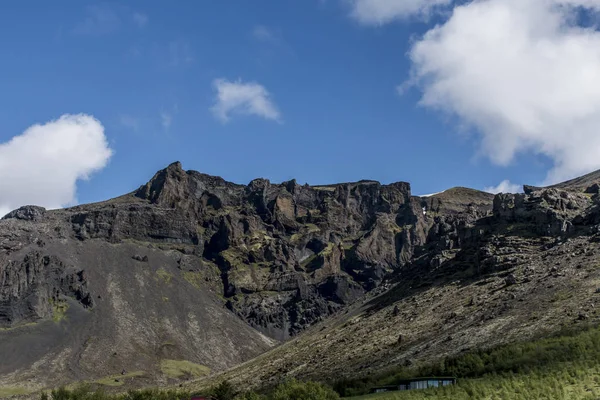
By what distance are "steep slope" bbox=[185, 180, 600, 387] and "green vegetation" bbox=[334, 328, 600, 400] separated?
33.1 ft

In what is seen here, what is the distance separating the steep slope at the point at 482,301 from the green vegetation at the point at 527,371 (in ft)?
33.1

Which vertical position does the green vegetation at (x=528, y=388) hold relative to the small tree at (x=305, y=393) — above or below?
below

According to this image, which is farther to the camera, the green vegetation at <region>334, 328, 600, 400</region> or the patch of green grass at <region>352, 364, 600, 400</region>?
the green vegetation at <region>334, 328, 600, 400</region>

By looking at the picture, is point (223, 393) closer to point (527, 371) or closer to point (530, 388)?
point (527, 371)

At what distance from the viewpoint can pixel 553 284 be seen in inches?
4808

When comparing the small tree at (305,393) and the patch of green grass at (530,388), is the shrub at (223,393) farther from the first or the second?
A: the patch of green grass at (530,388)

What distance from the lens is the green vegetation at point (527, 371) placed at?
62.4m

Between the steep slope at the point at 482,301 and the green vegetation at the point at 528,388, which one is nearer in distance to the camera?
the green vegetation at the point at 528,388

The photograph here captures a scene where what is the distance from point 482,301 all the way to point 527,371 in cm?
6402

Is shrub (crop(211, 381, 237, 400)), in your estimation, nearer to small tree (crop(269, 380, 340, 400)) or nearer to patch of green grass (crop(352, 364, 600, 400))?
small tree (crop(269, 380, 340, 400))

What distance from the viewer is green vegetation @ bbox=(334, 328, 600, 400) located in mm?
A: 62406

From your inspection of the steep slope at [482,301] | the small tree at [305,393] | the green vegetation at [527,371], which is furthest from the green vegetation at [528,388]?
the steep slope at [482,301]

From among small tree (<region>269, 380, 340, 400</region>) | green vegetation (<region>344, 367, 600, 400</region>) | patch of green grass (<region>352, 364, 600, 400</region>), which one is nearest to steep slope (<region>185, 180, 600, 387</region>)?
patch of green grass (<region>352, 364, 600, 400</region>)

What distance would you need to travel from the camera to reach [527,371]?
7319 centimetres
